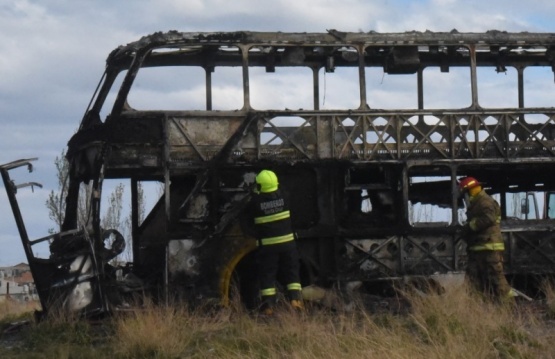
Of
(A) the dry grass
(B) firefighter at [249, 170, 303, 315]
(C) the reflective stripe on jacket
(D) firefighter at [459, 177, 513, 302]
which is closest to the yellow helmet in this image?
(B) firefighter at [249, 170, 303, 315]

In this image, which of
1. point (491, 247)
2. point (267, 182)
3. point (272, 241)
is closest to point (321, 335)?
point (272, 241)

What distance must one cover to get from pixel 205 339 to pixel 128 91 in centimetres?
521

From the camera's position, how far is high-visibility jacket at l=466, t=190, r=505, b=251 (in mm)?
14375

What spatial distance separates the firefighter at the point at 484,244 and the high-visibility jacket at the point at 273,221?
264cm

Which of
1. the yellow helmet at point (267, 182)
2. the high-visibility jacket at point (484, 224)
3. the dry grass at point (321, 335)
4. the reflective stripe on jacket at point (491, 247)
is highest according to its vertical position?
the yellow helmet at point (267, 182)

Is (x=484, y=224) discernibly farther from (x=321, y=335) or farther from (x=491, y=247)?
(x=321, y=335)

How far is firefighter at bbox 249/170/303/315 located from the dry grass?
34.5 inches

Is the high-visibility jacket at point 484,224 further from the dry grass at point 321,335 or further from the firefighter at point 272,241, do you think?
the firefighter at point 272,241

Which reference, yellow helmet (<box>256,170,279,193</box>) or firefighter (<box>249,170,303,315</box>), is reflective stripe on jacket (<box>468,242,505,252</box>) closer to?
firefighter (<box>249,170,303,315</box>)

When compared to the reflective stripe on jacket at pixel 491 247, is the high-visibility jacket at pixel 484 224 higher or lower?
higher

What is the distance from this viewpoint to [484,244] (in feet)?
47.3

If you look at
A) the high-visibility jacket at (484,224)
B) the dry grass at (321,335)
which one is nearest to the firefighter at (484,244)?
the high-visibility jacket at (484,224)

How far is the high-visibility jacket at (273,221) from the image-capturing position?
45.1ft

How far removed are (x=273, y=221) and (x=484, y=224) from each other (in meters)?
2.95
